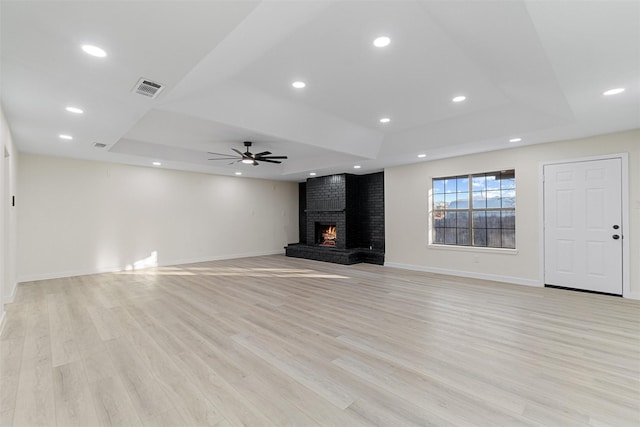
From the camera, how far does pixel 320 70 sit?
3.24 m

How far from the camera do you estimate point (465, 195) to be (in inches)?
252

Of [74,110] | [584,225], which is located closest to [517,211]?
[584,225]

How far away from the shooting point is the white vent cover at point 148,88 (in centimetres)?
272

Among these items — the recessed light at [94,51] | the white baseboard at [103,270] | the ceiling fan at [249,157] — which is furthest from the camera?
the white baseboard at [103,270]

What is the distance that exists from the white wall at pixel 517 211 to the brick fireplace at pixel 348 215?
0.91 metres

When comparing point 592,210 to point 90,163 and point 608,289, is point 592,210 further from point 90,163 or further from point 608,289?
point 90,163

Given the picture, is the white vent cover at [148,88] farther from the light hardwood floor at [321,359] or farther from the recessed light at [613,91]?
the recessed light at [613,91]

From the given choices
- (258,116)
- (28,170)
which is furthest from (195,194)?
(258,116)

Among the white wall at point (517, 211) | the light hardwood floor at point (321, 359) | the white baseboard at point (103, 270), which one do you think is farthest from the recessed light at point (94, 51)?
the white wall at point (517, 211)

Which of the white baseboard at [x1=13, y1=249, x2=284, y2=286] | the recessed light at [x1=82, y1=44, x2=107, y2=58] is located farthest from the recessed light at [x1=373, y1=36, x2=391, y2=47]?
the white baseboard at [x1=13, y1=249, x2=284, y2=286]

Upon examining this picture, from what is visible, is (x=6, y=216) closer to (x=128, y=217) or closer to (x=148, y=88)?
(x=148, y=88)

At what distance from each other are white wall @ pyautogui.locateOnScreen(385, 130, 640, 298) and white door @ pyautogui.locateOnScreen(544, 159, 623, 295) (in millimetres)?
141

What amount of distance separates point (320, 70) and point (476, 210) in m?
4.70

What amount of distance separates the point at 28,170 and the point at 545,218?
979 cm
